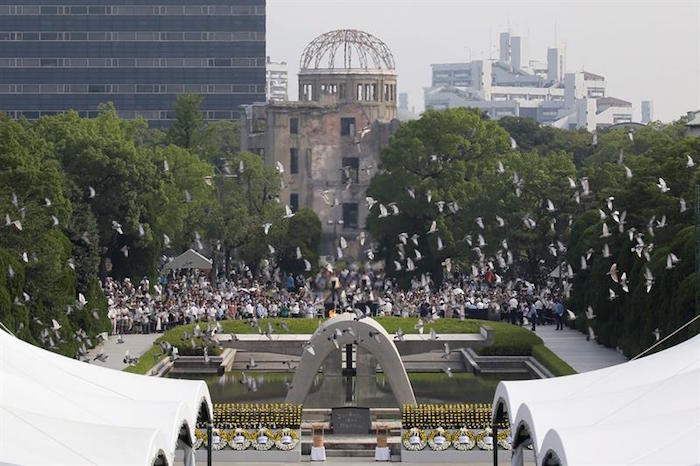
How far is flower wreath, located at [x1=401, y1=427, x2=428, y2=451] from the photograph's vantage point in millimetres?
44281

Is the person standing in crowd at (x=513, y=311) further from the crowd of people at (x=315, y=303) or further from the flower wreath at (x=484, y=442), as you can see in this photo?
the flower wreath at (x=484, y=442)

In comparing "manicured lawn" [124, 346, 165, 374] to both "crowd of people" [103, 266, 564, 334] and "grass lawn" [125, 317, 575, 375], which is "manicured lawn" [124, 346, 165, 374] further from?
"crowd of people" [103, 266, 564, 334]

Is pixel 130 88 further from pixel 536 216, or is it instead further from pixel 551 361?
pixel 551 361

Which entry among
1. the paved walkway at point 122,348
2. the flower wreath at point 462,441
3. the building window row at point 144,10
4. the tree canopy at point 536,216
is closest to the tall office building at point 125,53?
the building window row at point 144,10

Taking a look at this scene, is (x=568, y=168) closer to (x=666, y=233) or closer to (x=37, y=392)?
(x=666, y=233)

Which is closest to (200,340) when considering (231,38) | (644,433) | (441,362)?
(441,362)

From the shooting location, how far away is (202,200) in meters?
99.1

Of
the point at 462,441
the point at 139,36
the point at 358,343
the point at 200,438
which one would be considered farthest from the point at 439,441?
the point at 139,36

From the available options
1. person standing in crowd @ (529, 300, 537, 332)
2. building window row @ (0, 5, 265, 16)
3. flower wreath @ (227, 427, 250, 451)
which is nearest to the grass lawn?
person standing in crowd @ (529, 300, 537, 332)

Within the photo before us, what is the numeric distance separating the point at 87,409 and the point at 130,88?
14694 centimetres

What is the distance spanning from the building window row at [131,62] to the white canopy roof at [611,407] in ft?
459

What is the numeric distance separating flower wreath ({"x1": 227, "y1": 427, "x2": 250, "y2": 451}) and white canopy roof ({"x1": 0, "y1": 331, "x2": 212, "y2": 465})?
316 inches

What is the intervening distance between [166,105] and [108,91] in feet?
17.9

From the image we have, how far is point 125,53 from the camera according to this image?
17375 centimetres
